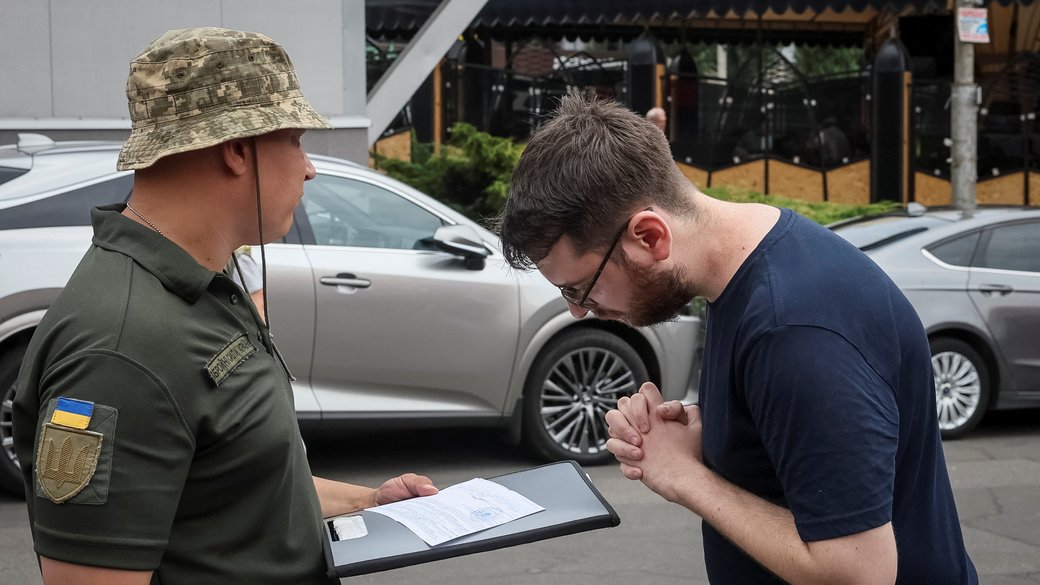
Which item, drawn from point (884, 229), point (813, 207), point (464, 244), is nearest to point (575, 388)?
point (464, 244)

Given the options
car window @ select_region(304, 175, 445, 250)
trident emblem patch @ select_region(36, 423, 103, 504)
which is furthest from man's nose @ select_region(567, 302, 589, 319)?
car window @ select_region(304, 175, 445, 250)

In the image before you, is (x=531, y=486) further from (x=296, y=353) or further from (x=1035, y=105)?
(x=1035, y=105)

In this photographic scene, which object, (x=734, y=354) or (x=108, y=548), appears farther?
(x=734, y=354)

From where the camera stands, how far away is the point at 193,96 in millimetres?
1946

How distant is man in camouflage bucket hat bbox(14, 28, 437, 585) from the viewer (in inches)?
67.8

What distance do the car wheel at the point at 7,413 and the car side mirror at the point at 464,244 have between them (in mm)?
2220

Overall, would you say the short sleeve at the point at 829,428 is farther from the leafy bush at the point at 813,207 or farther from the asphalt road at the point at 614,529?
the leafy bush at the point at 813,207

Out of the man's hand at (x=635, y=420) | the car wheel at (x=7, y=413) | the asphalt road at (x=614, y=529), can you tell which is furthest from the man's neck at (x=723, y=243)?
the car wheel at (x=7, y=413)

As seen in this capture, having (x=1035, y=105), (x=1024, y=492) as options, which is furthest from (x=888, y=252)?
(x=1035, y=105)

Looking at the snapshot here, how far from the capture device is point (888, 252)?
Result: 8.56 metres

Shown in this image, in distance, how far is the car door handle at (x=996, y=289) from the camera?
28.1 ft

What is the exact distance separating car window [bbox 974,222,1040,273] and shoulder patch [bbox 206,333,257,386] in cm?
759

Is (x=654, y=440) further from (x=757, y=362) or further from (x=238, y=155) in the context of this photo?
(x=238, y=155)

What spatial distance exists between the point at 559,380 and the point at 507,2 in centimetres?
1201
